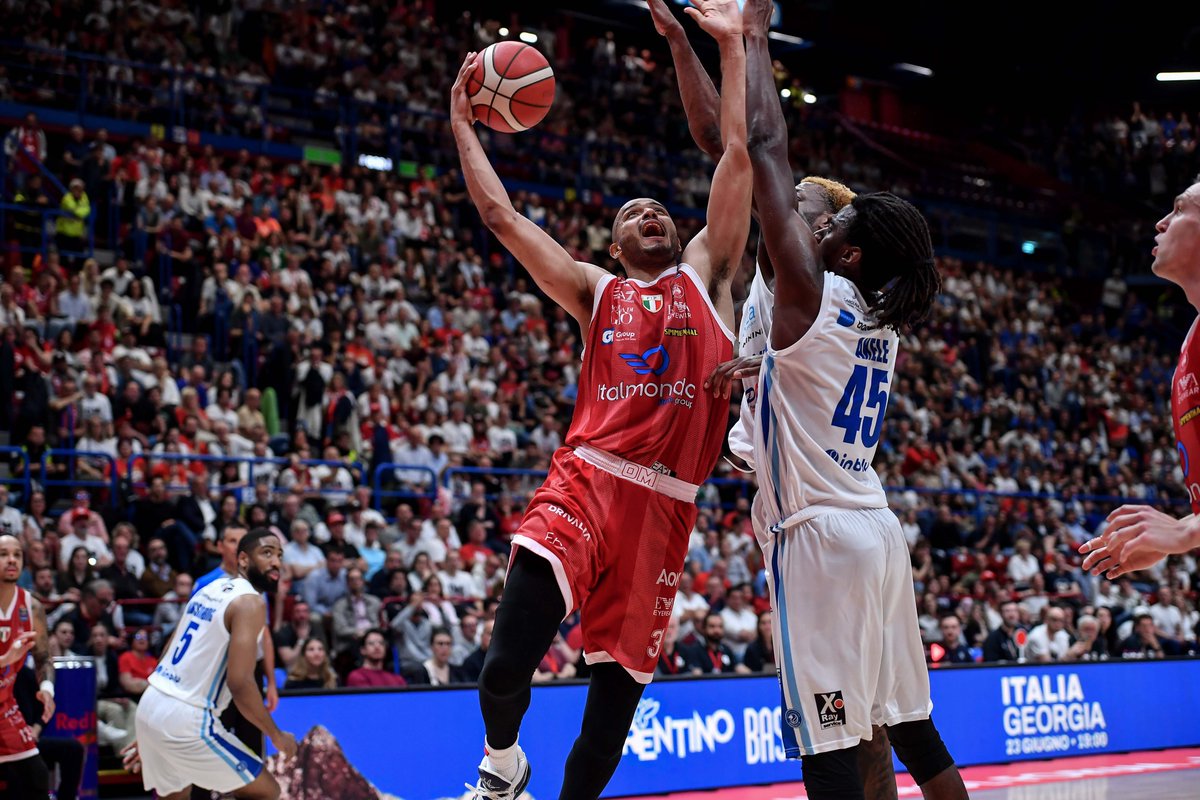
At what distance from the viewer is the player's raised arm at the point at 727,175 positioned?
194 inches

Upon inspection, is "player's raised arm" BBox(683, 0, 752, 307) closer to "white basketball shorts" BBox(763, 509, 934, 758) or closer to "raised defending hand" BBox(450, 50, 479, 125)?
"raised defending hand" BBox(450, 50, 479, 125)

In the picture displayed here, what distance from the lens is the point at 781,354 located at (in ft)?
14.0

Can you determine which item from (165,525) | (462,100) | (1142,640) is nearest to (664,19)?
(462,100)

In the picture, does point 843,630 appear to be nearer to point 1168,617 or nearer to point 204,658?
point 204,658

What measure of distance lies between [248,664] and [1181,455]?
5228mm

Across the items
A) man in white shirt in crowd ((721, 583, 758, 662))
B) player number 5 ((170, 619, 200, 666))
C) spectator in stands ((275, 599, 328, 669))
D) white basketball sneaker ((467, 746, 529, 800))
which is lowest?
man in white shirt in crowd ((721, 583, 758, 662))

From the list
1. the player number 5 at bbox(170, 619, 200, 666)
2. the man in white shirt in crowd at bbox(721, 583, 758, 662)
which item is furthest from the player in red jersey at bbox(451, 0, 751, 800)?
the man in white shirt in crowd at bbox(721, 583, 758, 662)

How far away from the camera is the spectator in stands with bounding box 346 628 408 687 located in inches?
428

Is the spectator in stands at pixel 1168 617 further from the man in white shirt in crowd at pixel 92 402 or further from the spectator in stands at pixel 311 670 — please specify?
the man in white shirt in crowd at pixel 92 402

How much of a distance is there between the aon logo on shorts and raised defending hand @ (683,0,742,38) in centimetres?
200

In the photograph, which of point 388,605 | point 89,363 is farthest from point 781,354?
point 89,363

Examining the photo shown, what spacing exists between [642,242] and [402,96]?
18541 mm

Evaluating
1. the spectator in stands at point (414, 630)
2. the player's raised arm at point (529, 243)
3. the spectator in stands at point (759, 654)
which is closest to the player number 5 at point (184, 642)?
the player's raised arm at point (529, 243)

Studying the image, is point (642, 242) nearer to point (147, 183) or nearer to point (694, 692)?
point (694, 692)
